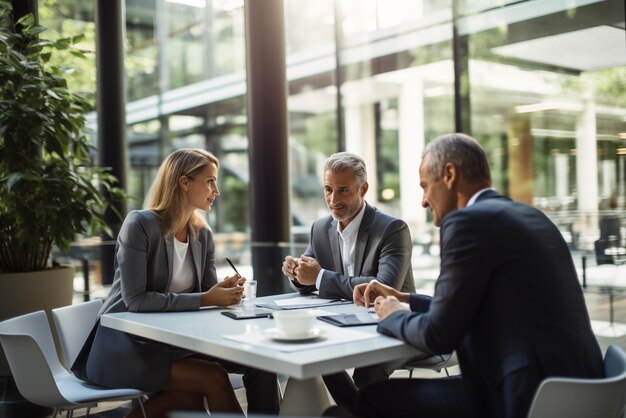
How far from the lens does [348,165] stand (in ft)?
9.71

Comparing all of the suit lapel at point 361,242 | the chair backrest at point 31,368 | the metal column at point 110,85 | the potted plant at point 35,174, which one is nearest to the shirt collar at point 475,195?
the suit lapel at point 361,242

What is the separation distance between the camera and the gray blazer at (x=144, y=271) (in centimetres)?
261

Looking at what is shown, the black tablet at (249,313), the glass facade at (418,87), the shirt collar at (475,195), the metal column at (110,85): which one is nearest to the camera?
the shirt collar at (475,195)

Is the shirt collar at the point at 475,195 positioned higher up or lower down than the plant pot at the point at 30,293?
higher up

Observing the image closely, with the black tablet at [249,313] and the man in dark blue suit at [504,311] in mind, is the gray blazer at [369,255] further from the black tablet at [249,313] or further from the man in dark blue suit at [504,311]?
the man in dark blue suit at [504,311]

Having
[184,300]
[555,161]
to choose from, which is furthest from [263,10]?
[184,300]

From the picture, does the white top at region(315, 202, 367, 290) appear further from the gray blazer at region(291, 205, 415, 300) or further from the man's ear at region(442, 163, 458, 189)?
the man's ear at region(442, 163, 458, 189)

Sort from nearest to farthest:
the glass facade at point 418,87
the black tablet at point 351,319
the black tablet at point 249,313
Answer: the black tablet at point 351,319 < the black tablet at point 249,313 < the glass facade at point 418,87

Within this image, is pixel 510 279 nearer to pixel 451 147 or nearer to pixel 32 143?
pixel 451 147

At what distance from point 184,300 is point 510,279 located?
1.29 metres

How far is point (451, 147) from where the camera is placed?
6.71 ft

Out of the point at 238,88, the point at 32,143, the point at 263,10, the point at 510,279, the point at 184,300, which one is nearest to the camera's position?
the point at 510,279

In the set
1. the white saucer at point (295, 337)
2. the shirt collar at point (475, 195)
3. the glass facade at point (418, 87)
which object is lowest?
the white saucer at point (295, 337)

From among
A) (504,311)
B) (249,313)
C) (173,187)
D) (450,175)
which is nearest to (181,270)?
(173,187)
